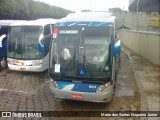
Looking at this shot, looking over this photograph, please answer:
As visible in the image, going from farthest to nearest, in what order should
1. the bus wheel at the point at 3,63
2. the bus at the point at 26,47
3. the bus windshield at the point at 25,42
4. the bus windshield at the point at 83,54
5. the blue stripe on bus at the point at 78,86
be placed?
the bus wheel at the point at 3,63, the bus windshield at the point at 25,42, the bus at the point at 26,47, the bus windshield at the point at 83,54, the blue stripe on bus at the point at 78,86

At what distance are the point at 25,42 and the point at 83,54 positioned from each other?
222 inches

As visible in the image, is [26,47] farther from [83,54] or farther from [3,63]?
[83,54]

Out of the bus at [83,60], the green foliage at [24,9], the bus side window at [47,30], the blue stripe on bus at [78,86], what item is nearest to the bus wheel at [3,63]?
the bus side window at [47,30]

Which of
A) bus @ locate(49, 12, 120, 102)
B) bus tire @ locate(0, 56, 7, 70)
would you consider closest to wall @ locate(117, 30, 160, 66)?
bus @ locate(49, 12, 120, 102)

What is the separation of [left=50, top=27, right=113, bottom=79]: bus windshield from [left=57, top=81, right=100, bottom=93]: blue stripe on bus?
0.27 meters

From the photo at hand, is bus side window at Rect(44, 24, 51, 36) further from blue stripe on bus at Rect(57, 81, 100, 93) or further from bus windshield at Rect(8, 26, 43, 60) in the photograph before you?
blue stripe on bus at Rect(57, 81, 100, 93)

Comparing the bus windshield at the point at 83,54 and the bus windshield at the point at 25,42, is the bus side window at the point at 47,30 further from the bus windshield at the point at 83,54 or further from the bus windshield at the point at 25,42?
the bus windshield at the point at 83,54

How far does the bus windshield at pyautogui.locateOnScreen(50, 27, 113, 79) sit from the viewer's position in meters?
9.02

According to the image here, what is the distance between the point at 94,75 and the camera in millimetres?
8961

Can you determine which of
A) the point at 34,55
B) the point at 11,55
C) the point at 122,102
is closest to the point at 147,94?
the point at 122,102

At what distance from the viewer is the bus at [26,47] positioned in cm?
1370

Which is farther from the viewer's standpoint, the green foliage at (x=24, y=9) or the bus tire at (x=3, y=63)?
the green foliage at (x=24, y=9)

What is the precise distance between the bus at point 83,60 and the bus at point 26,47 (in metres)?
4.32

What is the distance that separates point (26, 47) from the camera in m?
13.8
